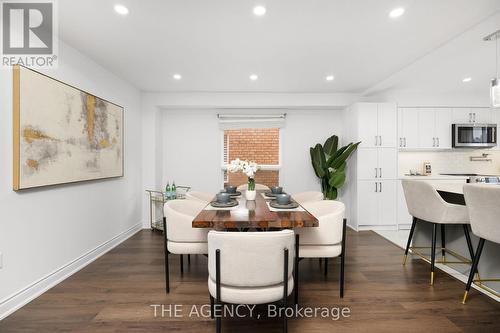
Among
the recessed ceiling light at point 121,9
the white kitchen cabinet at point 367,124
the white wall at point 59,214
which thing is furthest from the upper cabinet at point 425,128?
the white wall at point 59,214

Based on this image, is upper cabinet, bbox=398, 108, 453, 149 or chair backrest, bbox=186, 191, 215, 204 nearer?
chair backrest, bbox=186, 191, 215, 204

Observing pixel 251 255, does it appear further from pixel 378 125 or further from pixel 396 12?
pixel 378 125

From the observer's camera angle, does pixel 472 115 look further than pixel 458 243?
Yes

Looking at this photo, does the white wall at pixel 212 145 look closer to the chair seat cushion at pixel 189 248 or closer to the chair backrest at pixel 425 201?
the chair backrest at pixel 425 201

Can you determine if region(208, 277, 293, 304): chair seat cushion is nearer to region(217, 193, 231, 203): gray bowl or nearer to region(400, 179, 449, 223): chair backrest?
region(217, 193, 231, 203): gray bowl

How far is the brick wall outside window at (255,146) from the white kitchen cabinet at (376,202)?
165 cm

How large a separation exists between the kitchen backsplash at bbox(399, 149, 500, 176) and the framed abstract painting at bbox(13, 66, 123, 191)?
5.26 metres

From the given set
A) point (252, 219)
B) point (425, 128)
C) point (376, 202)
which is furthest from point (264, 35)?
point (425, 128)

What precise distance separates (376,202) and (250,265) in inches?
151

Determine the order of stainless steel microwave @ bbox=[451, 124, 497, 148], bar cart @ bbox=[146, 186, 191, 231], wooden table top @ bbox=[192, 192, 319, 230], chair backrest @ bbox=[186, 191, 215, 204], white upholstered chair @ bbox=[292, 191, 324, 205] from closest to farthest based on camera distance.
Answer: wooden table top @ bbox=[192, 192, 319, 230] < white upholstered chair @ bbox=[292, 191, 324, 205] < chair backrest @ bbox=[186, 191, 215, 204] < bar cart @ bbox=[146, 186, 191, 231] < stainless steel microwave @ bbox=[451, 124, 497, 148]

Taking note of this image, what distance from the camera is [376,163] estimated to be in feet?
15.0

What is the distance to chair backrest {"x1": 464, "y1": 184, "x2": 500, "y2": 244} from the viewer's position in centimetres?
191

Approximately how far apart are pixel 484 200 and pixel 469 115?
397 cm

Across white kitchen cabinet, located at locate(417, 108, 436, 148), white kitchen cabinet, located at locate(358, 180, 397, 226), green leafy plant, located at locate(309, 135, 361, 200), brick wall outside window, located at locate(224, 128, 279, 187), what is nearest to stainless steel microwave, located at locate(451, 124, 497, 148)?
white kitchen cabinet, located at locate(417, 108, 436, 148)
